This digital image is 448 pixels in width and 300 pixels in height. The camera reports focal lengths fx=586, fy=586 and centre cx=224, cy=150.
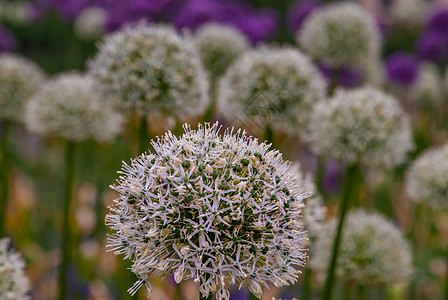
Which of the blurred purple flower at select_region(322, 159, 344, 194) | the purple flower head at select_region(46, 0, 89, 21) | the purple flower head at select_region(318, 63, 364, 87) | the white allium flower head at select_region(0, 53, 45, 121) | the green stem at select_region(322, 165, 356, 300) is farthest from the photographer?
the purple flower head at select_region(46, 0, 89, 21)

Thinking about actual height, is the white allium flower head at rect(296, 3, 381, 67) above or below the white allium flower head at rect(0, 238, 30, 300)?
above

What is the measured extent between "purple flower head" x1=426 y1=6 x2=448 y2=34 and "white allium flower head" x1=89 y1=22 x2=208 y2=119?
3.03 metres

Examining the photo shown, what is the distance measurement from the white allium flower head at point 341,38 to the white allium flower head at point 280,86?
1.44 ft

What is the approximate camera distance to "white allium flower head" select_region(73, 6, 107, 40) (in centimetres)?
584

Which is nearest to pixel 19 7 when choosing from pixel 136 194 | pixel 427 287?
pixel 427 287

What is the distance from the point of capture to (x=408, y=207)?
13.1 ft

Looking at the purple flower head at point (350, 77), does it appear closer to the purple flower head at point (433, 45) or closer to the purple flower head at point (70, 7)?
the purple flower head at point (433, 45)

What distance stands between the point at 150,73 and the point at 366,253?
900 millimetres

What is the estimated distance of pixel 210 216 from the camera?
921mm

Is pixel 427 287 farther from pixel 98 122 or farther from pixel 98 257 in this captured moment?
pixel 98 122

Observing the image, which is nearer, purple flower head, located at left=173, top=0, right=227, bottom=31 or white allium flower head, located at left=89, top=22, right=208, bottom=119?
white allium flower head, located at left=89, top=22, right=208, bottom=119

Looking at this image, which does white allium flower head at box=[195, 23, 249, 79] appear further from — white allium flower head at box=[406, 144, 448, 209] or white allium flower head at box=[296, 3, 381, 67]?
white allium flower head at box=[406, 144, 448, 209]

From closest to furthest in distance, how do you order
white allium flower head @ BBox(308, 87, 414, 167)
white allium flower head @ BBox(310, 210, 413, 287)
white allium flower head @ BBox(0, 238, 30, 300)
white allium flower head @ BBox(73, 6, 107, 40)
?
white allium flower head @ BBox(0, 238, 30, 300)
white allium flower head @ BBox(308, 87, 414, 167)
white allium flower head @ BBox(310, 210, 413, 287)
white allium flower head @ BBox(73, 6, 107, 40)

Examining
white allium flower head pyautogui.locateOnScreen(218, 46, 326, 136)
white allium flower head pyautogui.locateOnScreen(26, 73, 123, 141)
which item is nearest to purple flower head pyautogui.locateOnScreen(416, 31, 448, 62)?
white allium flower head pyautogui.locateOnScreen(218, 46, 326, 136)
